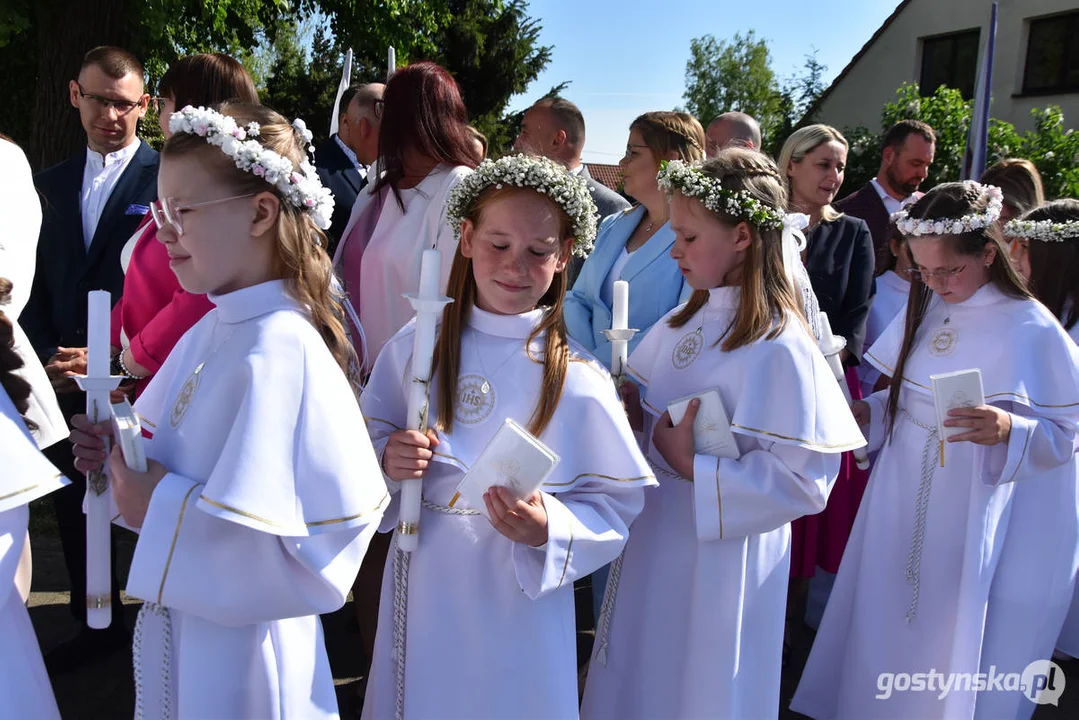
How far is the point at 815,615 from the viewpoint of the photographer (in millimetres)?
4965

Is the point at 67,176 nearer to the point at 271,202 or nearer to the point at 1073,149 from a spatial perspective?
the point at 271,202

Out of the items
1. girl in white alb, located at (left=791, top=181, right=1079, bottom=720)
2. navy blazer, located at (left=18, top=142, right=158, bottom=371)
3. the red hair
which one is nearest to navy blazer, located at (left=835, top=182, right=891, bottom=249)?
girl in white alb, located at (left=791, top=181, right=1079, bottom=720)

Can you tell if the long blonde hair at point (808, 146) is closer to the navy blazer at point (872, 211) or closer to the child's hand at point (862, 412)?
the navy blazer at point (872, 211)

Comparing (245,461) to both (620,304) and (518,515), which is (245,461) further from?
(620,304)

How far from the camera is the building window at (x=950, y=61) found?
21312mm

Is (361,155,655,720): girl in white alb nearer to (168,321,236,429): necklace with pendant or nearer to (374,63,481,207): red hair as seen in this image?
(168,321,236,429): necklace with pendant

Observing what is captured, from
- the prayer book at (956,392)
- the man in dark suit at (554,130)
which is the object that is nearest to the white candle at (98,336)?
the prayer book at (956,392)

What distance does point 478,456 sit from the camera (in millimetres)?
A: 2418

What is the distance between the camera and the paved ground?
3.70 meters

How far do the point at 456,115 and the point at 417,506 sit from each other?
1944 mm

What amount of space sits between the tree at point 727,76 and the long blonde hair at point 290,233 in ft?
175

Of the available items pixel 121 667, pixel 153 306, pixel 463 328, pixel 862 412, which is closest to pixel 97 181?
pixel 153 306

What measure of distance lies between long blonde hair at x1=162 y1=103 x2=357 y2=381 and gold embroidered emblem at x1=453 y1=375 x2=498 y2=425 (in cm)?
40

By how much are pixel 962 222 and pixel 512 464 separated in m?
2.09
